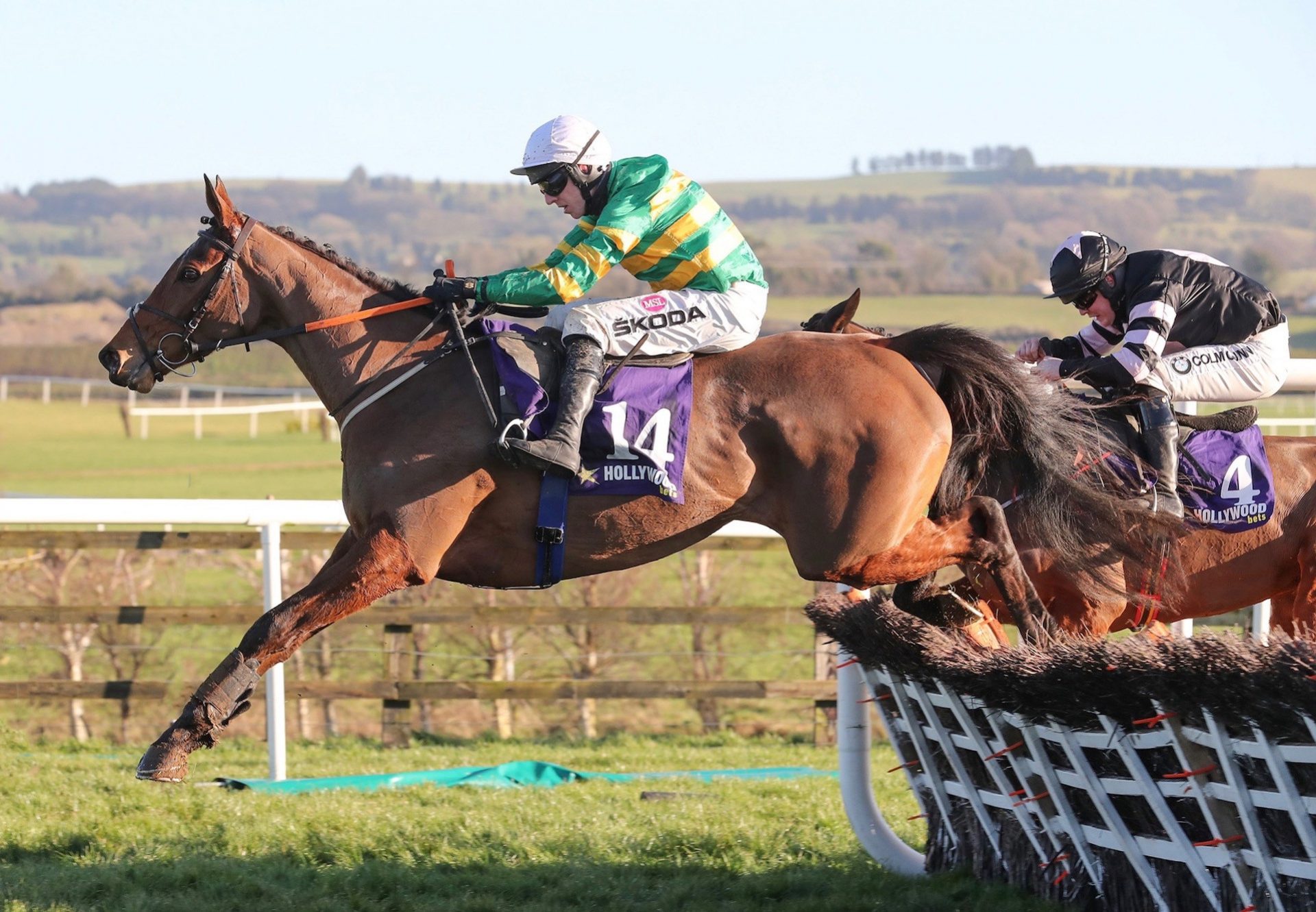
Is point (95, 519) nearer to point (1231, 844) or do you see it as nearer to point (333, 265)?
point (333, 265)

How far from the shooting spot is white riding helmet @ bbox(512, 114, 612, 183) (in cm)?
453

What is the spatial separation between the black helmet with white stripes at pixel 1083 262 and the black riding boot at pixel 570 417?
1738mm

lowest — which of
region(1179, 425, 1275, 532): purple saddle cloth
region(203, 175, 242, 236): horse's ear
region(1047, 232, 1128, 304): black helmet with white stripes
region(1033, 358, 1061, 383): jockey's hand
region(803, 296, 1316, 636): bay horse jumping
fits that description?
region(803, 296, 1316, 636): bay horse jumping

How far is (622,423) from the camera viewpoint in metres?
4.37

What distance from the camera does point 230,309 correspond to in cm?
465

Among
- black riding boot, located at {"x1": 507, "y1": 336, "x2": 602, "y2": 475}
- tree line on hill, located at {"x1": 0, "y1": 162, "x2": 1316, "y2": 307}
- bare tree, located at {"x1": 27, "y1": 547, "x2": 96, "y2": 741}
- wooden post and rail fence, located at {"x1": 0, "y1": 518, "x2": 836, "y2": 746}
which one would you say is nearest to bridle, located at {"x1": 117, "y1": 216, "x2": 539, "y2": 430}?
black riding boot, located at {"x1": 507, "y1": 336, "x2": 602, "y2": 475}

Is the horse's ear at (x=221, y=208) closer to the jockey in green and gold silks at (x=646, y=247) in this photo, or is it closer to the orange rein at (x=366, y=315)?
the orange rein at (x=366, y=315)

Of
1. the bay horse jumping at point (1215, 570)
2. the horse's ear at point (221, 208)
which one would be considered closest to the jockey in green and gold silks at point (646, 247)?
the bay horse jumping at point (1215, 570)

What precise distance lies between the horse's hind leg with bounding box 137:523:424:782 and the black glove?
2.68 ft

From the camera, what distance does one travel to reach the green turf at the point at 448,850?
174 inches

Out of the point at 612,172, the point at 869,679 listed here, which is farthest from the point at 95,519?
the point at 869,679

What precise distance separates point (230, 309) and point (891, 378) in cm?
218

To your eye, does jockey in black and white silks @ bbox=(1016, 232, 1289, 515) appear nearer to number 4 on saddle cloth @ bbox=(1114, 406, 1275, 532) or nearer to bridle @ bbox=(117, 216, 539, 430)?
number 4 on saddle cloth @ bbox=(1114, 406, 1275, 532)

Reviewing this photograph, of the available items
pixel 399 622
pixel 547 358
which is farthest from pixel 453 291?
pixel 399 622
